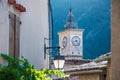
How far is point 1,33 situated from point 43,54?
18.5 feet

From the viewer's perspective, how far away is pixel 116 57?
687cm

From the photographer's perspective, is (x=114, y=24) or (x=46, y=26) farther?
(x=46, y=26)

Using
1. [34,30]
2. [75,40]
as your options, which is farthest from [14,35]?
[75,40]

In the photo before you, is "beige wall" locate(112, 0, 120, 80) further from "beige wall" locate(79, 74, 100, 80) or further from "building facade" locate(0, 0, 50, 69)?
"beige wall" locate(79, 74, 100, 80)

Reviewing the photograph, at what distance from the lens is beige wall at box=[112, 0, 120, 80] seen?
22.5 ft

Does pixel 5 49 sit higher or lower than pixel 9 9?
lower

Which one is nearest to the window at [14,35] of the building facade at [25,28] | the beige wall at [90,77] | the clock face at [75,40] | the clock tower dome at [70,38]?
the building facade at [25,28]

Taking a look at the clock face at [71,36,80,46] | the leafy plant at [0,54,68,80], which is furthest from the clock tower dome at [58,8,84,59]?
the leafy plant at [0,54,68,80]

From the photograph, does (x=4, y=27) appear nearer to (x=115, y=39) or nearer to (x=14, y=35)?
(x=14, y=35)

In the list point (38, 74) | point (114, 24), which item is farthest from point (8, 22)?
point (114, 24)

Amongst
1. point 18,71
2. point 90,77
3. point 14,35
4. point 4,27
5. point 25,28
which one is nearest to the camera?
point 18,71

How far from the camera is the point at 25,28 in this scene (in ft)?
43.0

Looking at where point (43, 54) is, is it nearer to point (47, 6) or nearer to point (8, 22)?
point (47, 6)

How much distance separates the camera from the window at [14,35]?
11234 mm
